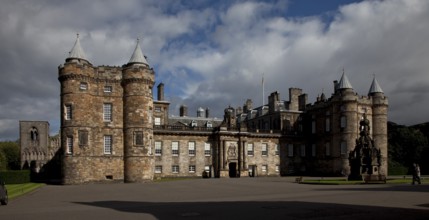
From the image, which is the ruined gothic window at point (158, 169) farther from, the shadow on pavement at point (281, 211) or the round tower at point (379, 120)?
the shadow on pavement at point (281, 211)

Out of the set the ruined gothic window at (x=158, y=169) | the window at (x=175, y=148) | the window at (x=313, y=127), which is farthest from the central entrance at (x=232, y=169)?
the window at (x=313, y=127)

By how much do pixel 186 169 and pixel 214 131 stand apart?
6669mm

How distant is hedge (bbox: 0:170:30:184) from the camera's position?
146 feet

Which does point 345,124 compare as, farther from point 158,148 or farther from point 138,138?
point 138,138

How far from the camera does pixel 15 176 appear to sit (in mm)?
44938

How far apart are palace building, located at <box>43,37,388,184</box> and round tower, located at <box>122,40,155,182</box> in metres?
0.11

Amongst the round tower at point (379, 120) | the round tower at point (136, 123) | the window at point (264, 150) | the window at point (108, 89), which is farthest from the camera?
the window at point (264, 150)

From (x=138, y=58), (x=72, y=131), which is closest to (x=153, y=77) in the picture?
(x=138, y=58)

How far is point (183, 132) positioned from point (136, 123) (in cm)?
1064

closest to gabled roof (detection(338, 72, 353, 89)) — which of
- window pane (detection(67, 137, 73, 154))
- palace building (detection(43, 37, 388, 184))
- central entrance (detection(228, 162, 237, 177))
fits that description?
palace building (detection(43, 37, 388, 184))

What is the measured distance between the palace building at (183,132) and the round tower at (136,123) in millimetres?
109

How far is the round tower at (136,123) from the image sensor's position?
4491 cm

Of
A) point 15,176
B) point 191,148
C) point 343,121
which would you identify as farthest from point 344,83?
point 15,176

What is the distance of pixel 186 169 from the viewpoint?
5488 cm
